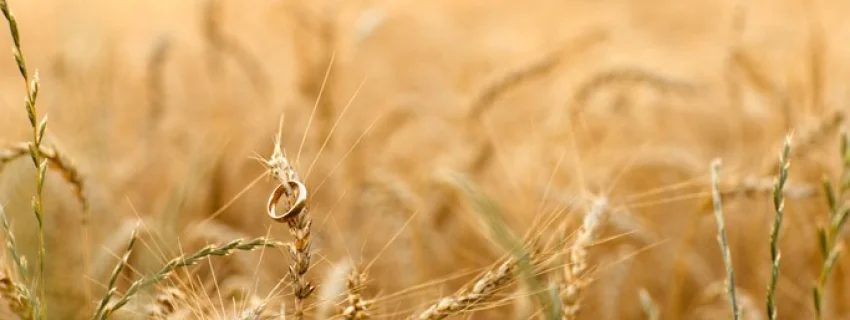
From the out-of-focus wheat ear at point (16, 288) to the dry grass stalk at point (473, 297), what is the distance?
230 mm

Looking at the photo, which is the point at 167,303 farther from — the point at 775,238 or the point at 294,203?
the point at 775,238

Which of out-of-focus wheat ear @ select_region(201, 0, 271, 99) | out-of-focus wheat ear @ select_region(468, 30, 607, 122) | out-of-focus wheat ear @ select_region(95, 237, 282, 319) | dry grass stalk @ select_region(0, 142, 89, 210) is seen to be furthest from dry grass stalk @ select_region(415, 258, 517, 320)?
out-of-focus wheat ear @ select_region(201, 0, 271, 99)

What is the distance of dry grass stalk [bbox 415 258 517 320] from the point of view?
1.74 ft

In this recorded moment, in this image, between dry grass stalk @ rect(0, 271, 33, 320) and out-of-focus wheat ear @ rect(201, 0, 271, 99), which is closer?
dry grass stalk @ rect(0, 271, 33, 320)

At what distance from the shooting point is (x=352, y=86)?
328 centimetres

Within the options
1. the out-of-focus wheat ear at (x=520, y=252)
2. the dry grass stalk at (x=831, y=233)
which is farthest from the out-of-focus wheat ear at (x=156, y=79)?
the dry grass stalk at (x=831, y=233)

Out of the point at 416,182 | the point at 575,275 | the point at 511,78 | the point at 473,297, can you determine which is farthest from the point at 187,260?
the point at 416,182

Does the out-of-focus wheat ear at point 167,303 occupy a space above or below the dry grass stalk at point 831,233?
above

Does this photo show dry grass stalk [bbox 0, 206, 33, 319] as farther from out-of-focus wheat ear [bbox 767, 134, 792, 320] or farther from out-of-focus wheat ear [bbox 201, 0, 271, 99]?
out-of-focus wheat ear [bbox 201, 0, 271, 99]

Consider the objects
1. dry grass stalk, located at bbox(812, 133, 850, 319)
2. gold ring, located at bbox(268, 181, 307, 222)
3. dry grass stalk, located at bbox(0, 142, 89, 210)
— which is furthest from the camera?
dry grass stalk, located at bbox(0, 142, 89, 210)

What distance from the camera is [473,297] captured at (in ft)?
1.75

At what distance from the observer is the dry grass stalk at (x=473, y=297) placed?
529 millimetres

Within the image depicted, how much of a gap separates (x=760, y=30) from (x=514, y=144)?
141cm

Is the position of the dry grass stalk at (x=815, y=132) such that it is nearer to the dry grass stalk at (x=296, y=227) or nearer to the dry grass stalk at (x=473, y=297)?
the dry grass stalk at (x=473, y=297)
